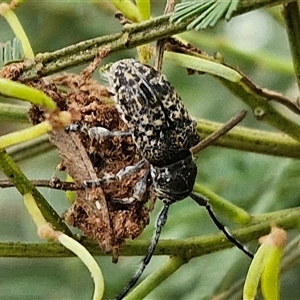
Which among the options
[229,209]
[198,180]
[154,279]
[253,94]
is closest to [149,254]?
[154,279]

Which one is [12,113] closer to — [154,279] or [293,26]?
[154,279]

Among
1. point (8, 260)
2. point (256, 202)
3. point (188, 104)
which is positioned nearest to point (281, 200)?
point (256, 202)

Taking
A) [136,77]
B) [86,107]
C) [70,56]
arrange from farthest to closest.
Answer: [136,77] → [86,107] → [70,56]

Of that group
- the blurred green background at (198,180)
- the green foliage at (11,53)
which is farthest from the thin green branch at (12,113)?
the blurred green background at (198,180)

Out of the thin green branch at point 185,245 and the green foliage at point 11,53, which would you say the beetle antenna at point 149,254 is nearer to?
the thin green branch at point 185,245

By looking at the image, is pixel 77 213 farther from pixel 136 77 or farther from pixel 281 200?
pixel 281 200

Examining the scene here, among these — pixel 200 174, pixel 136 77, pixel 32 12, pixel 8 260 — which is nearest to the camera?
pixel 136 77
